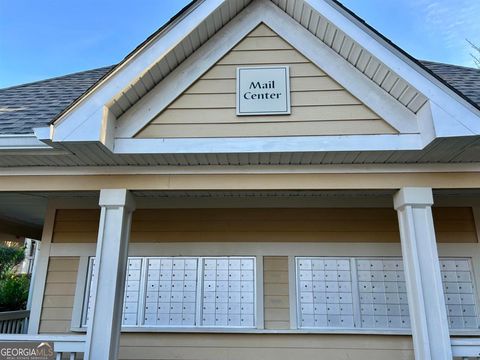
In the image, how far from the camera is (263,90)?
12.4ft

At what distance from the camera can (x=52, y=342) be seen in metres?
3.35

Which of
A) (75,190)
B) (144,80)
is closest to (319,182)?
(144,80)

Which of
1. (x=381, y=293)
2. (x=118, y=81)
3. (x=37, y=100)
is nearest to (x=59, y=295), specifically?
(x=37, y=100)

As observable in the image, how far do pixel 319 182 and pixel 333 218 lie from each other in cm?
174

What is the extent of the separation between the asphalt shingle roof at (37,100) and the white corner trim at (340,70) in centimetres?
279

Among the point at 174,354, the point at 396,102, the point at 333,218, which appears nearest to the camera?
the point at 396,102

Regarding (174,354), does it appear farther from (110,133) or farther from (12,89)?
(12,89)

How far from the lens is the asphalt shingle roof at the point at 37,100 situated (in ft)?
13.1

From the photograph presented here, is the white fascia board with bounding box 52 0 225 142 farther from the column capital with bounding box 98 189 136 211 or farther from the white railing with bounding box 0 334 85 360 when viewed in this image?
the white railing with bounding box 0 334 85 360

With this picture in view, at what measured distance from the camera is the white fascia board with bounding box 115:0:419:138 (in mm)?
3629

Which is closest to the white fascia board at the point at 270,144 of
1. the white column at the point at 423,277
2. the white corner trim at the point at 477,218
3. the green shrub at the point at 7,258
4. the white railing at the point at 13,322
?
the white column at the point at 423,277

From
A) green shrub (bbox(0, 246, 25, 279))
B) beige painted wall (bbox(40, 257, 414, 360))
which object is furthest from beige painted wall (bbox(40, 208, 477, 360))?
green shrub (bbox(0, 246, 25, 279))

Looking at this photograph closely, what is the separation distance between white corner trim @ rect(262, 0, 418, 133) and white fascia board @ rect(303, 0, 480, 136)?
0.99 ft

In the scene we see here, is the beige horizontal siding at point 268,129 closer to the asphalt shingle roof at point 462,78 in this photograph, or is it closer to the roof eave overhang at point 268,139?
the roof eave overhang at point 268,139
